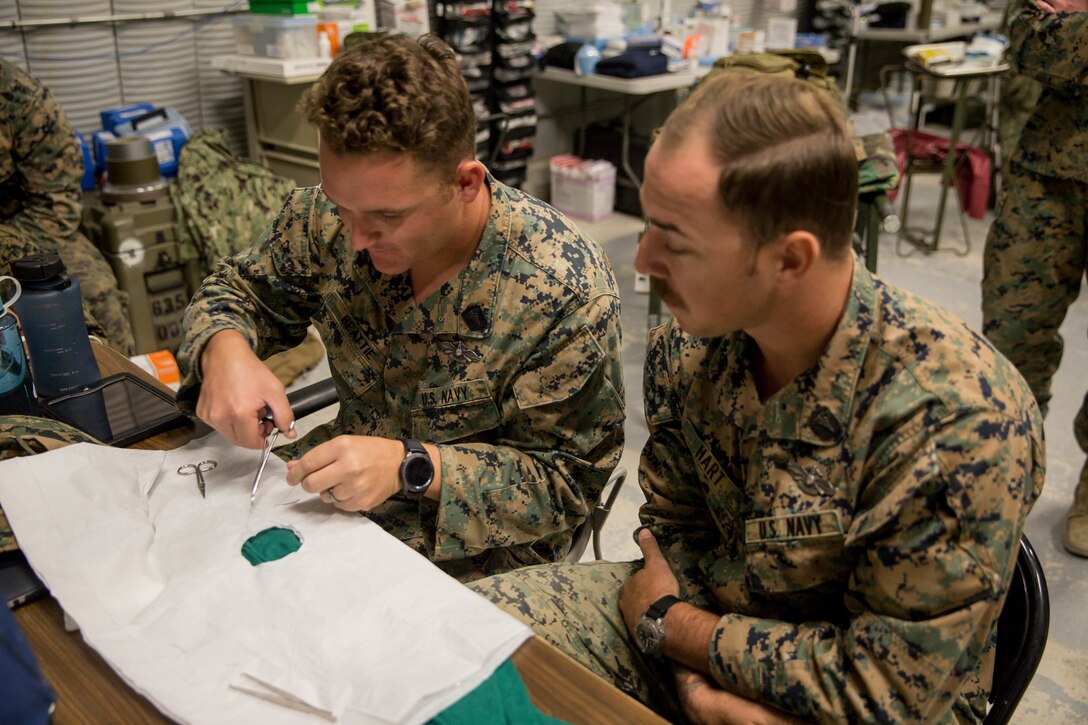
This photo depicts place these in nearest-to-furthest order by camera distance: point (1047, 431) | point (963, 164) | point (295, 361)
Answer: point (1047, 431)
point (295, 361)
point (963, 164)

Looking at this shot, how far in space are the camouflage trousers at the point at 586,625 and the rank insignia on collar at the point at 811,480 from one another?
0.34 metres

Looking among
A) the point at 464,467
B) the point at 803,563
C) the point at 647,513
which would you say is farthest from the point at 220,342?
the point at 803,563

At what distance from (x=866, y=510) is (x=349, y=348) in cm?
85

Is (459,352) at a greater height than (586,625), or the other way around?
(459,352)

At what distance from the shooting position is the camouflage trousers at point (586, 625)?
1128mm

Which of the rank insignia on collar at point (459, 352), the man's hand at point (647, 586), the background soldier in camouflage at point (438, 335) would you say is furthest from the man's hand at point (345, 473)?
the man's hand at point (647, 586)

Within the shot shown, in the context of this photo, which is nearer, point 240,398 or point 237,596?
point 237,596

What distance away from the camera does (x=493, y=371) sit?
1274 millimetres

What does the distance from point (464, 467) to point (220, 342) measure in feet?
1.42

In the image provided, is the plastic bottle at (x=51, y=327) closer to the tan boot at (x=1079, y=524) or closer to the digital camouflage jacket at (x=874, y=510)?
the digital camouflage jacket at (x=874, y=510)

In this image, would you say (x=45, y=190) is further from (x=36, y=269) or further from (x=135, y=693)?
(x=135, y=693)

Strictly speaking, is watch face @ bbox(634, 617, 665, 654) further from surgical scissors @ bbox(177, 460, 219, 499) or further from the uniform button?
surgical scissors @ bbox(177, 460, 219, 499)

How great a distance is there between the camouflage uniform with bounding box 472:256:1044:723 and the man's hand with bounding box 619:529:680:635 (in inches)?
1.5

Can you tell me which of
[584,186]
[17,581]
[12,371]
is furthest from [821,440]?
[584,186]
